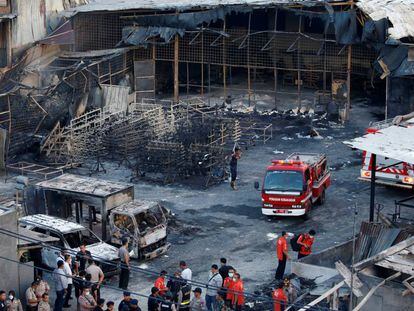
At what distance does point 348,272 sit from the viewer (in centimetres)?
2184

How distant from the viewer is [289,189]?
100ft

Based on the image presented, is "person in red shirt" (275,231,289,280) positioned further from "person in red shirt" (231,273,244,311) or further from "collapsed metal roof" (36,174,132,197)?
"collapsed metal roof" (36,174,132,197)

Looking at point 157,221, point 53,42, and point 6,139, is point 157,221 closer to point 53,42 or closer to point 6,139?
point 6,139

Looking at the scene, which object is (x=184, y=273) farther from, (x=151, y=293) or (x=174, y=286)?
(x=151, y=293)

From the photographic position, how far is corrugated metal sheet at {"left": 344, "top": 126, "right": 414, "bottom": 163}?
2469 cm

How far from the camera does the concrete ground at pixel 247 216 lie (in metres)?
27.9

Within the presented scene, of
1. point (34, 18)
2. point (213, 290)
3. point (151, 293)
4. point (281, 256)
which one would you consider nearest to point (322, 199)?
point (281, 256)

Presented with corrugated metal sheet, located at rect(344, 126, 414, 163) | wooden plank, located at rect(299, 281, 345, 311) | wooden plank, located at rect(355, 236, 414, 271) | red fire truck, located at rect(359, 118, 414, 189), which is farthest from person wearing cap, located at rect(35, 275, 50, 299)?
red fire truck, located at rect(359, 118, 414, 189)

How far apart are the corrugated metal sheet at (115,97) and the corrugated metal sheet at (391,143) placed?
1622 centimetres

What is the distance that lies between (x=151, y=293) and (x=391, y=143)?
20.8ft

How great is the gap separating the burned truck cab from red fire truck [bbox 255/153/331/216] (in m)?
3.42

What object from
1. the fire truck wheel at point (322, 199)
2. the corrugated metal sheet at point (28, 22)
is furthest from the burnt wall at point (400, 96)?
the corrugated metal sheet at point (28, 22)

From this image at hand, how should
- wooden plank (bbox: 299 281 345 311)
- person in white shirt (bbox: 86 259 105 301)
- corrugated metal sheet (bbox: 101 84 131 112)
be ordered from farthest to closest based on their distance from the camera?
1. corrugated metal sheet (bbox: 101 84 131 112)
2. person in white shirt (bbox: 86 259 105 301)
3. wooden plank (bbox: 299 281 345 311)

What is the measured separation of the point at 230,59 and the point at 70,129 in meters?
10.2
